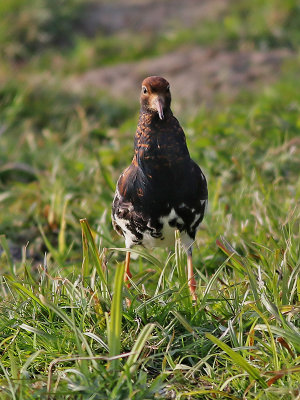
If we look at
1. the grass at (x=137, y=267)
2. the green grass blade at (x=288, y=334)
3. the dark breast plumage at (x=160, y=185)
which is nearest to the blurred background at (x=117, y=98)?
the grass at (x=137, y=267)

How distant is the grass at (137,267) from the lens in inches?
110

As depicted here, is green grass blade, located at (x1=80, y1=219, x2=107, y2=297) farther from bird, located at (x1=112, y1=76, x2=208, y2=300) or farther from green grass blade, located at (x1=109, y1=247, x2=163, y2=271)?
bird, located at (x1=112, y1=76, x2=208, y2=300)

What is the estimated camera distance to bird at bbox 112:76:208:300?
3.61 m

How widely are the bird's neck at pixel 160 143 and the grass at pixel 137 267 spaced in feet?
1.73

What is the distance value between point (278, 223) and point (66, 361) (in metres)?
1.90

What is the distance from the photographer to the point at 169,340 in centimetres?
303

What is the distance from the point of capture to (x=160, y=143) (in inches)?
142

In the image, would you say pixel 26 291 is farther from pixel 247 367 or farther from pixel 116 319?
pixel 247 367

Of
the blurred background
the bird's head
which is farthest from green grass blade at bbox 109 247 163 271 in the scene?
the blurred background

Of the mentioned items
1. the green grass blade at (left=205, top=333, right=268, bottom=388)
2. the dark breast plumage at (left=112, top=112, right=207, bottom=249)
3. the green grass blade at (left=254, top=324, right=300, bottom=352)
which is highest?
the dark breast plumage at (left=112, top=112, right=207, bottom=249)

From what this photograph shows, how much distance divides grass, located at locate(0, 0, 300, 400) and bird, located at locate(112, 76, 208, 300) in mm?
229

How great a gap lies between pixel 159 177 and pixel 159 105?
41 centimetres

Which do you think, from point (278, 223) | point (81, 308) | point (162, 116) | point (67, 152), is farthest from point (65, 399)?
point (67, 152)

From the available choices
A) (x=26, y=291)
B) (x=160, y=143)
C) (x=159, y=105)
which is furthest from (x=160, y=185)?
(x=26, y=291)
